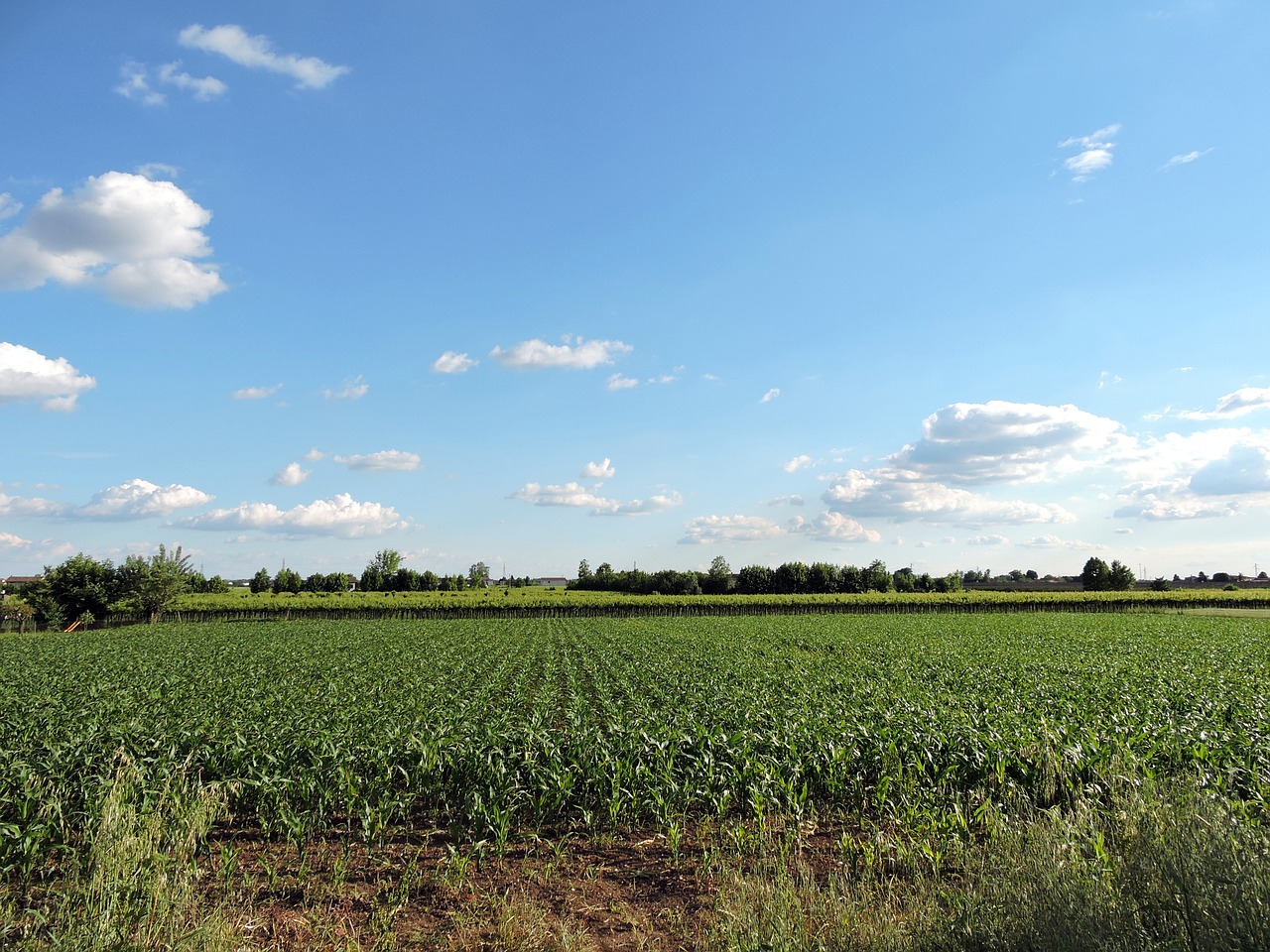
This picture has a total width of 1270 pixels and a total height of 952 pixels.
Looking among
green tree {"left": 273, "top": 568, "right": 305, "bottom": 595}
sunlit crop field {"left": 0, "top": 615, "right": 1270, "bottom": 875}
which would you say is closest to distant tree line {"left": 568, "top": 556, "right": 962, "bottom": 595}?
green tree {"left": 273, "top": 568, "right": 305, "bottom": 595}

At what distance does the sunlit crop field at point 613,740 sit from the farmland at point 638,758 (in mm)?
56

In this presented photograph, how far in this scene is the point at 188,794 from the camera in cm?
875

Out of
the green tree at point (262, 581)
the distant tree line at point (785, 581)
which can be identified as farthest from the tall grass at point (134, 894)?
the green tree at point (262, 581)

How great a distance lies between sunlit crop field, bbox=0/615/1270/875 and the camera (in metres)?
9.03

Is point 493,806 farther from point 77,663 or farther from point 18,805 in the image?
point 77,663

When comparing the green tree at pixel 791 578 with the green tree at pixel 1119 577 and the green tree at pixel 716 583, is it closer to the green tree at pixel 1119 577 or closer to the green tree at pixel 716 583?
the green tree at pixel 716 583

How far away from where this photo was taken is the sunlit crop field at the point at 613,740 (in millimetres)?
9031

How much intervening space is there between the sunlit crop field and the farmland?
2.2 inches

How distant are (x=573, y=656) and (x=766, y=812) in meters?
21.5

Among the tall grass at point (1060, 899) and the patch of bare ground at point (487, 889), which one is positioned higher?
the tall grass at point (1060, 899)

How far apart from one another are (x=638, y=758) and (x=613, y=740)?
30.0 inches

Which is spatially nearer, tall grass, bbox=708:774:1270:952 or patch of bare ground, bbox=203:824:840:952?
tall grass, bbox=708:774:1270:952

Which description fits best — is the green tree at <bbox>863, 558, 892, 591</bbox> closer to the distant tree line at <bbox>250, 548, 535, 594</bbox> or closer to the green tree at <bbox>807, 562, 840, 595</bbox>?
the green tree at <bbox>807, 562, 840, 595</bbox>

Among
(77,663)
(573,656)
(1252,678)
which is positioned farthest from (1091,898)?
Result: (77,663)
